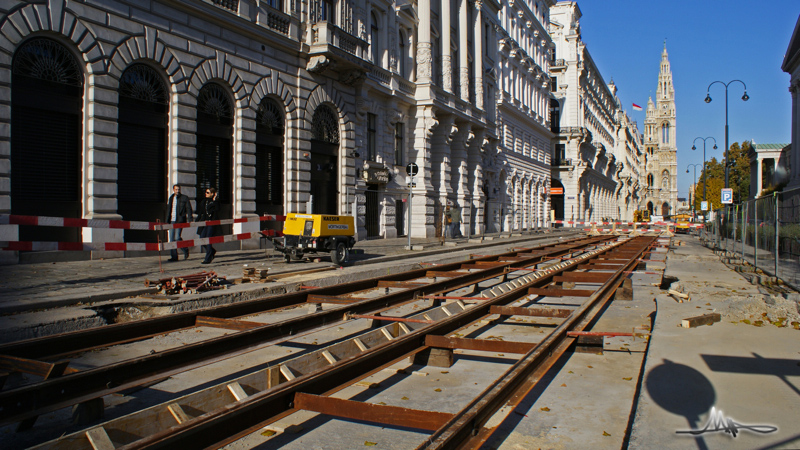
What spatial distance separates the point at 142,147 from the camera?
16125 mm

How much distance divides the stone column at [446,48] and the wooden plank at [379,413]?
1268 inches

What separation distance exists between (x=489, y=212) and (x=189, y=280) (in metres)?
36.7

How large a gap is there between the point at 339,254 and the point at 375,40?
55.5 ft

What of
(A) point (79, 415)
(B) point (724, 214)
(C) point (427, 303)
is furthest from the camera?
(B) point (724, 214)

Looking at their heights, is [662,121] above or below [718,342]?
above

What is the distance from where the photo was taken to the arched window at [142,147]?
15.5 metres

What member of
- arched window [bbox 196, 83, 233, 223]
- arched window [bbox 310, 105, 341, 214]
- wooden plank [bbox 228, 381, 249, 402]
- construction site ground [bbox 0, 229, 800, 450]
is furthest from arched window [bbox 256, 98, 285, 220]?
wooden plank [bbox 228, 381, 249, 402]

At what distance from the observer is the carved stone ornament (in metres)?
22.1

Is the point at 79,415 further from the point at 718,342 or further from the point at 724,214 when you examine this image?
the point at 724,214

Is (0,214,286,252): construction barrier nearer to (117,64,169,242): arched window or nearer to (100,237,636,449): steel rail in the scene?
(117,64,169,242): arched window

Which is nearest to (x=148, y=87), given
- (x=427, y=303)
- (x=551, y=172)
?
(x=427, y=303)

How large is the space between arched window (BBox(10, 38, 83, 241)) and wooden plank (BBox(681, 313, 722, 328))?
13548mm

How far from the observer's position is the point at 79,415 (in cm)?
386

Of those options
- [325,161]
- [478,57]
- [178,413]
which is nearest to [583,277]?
[178,413]
